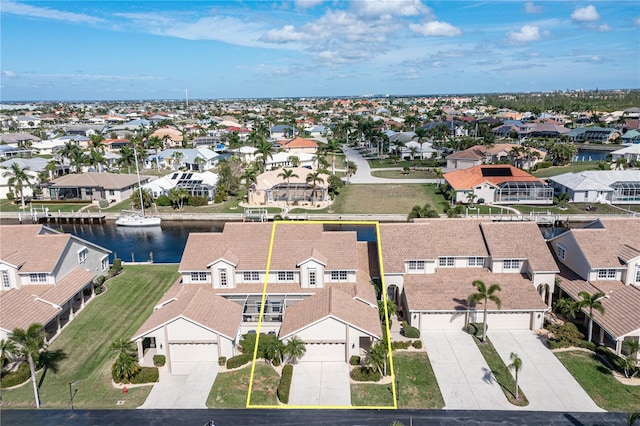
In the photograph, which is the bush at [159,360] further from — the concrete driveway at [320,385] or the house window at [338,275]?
the house window at [338,275]

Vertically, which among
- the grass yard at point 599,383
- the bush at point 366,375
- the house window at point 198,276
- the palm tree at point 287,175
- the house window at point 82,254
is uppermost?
the palm tree at point 287,175

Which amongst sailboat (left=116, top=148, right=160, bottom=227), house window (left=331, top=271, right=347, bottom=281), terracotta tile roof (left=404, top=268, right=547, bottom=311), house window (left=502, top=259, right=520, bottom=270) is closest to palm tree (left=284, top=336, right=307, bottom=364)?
house window (left=331, top=271, right=347, bottom=281)

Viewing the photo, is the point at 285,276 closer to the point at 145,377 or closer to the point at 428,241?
the point at 428,241

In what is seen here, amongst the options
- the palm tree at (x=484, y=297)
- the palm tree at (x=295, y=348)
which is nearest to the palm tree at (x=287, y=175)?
the palm tree at (x=484, y=297)

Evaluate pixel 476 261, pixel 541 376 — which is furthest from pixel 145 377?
pixel 476 261

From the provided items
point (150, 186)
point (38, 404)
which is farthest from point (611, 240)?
point (150, 186)
